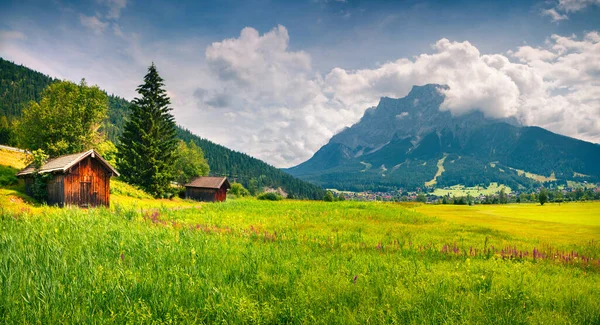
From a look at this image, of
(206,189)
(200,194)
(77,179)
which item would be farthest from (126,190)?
(200,194)

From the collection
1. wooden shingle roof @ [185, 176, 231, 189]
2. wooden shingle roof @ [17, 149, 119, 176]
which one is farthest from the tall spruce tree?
wooden shingle roof @ [17, 149, 119, 176]

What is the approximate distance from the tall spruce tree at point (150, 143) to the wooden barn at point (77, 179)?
17.4m

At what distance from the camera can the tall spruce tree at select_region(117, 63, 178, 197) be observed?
2029 inches

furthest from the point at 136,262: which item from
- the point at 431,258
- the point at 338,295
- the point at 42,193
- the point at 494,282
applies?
the point at 42,193

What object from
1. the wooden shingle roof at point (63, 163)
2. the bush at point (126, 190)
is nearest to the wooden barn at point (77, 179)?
the wooden shingle roof at point (63, 163)

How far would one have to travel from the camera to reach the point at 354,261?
30.9 feet

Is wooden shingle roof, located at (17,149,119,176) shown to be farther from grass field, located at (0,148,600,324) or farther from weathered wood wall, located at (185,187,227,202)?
weathered wood wall, located at (185,187,227,202)

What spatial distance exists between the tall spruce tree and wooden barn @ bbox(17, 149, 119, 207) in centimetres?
1742

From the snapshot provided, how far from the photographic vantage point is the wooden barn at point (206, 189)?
225 feet

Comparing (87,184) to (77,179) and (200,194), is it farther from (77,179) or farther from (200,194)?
(200,194)

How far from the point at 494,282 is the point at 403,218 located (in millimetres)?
20953

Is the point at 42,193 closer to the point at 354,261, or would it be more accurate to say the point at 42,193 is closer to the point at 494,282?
the point at 354,261

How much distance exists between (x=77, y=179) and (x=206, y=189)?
127 ft

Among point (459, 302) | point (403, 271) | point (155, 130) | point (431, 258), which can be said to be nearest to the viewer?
point (459, 302)
